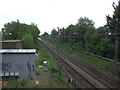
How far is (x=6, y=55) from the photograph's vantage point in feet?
76.8

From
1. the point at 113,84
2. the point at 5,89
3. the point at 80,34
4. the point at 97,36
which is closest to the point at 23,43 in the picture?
the point at 97,36

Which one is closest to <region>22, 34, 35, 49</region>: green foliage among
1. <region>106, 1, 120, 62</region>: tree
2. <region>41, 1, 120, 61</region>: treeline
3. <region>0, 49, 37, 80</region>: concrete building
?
<region>41, 1, 120, 61</region>: treeline

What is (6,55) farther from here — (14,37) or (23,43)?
(14,37)

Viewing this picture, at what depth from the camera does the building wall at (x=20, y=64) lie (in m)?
23.3

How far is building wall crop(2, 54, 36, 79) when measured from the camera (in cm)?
2333

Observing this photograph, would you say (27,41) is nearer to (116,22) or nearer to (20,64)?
(116,22)

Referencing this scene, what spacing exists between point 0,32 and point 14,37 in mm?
7348

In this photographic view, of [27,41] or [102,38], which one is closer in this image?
[102,38]

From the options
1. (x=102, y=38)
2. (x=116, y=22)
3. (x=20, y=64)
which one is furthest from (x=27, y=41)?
(x=20, y=64)

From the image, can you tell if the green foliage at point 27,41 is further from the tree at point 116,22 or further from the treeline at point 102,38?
the tree at point 116,22

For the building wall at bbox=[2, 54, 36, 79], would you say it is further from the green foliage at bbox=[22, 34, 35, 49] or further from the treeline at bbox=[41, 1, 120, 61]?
the green foliage at bbox=[22, 34, 35, 49]

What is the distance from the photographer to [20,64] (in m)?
23.5

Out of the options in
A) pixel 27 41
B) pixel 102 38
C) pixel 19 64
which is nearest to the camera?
pixel 19 64

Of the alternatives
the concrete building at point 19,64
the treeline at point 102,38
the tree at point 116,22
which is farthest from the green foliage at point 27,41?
the concrete building at point 19,64
